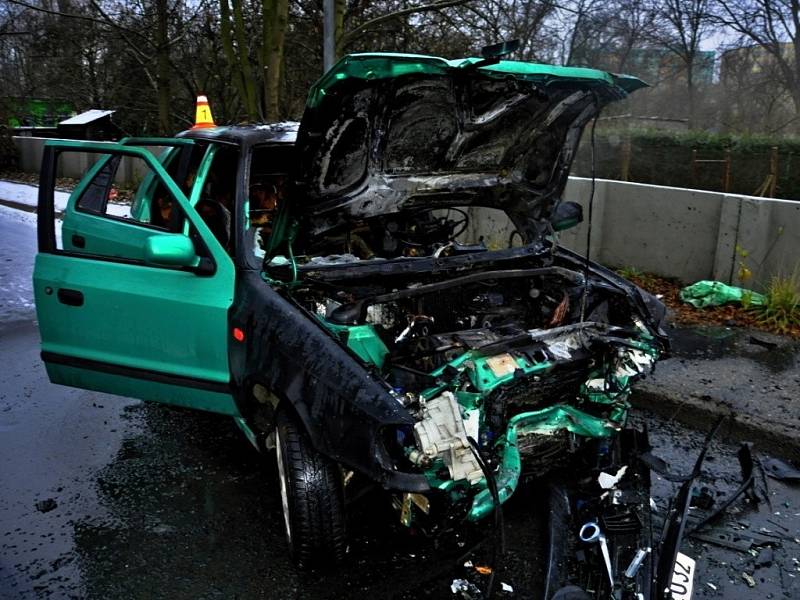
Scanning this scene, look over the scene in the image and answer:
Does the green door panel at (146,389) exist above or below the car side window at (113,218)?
below

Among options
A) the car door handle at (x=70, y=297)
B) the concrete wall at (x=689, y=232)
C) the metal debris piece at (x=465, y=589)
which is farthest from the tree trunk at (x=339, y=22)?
the metal debris piece at (x=465, y=589)

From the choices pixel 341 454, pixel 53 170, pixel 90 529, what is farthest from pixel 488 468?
pixel 53 170

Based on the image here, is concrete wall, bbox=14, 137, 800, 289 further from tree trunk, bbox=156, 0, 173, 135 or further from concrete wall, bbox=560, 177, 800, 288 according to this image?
tree trunk, bbox=156, 0, 173, 135

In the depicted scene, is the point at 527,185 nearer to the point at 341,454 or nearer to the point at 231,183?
the point at 231,183

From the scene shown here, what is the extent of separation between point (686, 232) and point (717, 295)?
2.49 feet

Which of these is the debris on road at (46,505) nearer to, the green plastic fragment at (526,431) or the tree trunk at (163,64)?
the green plastic fragment at (526,431)

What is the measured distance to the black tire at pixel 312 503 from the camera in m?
3.05

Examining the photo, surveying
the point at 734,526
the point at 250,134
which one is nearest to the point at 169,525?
the point at 250,134

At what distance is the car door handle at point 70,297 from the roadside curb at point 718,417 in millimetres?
3755

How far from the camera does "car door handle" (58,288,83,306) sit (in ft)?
13.0

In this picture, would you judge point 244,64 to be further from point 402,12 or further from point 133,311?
point 133,311

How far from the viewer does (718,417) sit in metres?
4.84

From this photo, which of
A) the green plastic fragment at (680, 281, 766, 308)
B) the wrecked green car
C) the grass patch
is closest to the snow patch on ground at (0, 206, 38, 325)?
the wrecked green car

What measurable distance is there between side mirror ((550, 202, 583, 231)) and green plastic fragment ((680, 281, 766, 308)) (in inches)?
109
